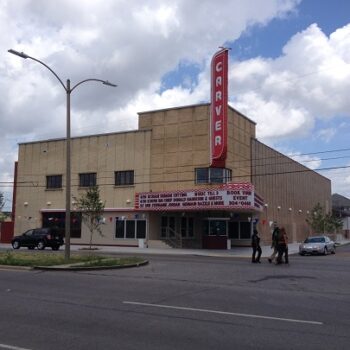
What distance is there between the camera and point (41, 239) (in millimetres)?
38719

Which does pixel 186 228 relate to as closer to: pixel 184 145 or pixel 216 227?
pixel 216 227

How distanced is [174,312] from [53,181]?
42385 millimetres

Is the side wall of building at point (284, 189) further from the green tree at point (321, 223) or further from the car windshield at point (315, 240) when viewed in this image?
the car windshield at point (315, 240)

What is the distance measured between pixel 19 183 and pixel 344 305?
45655mm

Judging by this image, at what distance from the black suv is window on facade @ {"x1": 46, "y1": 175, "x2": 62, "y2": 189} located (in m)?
10.6

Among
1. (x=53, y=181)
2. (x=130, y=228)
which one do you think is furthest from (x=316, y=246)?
(x=53, y=181)

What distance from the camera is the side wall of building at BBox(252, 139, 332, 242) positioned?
4797 centimetres

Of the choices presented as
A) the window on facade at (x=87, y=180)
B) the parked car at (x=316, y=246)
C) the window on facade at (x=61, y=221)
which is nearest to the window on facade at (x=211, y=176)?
the parked car at (x=316, y=246)

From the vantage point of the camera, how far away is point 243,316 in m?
9.41

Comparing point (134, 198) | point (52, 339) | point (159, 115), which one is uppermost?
point (159, 115)

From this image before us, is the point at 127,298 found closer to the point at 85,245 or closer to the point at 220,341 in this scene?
the point at 220,341

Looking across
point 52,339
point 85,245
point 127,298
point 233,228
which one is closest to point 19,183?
point 85,245

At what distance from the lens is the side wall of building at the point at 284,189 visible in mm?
47969

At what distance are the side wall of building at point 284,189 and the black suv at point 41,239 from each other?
17.5 m
